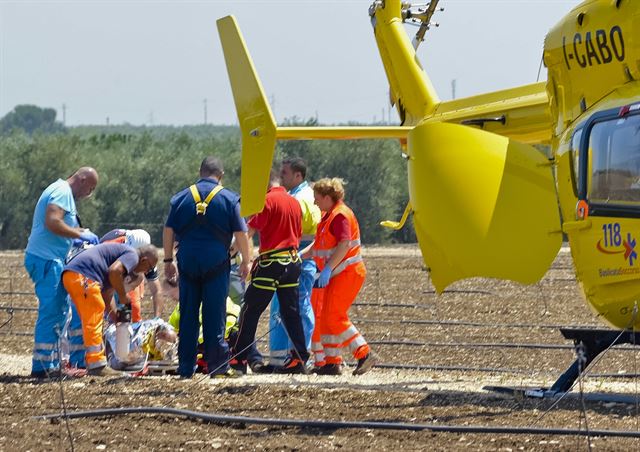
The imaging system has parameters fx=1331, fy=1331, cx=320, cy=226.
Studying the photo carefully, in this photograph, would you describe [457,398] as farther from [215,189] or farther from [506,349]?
[506,349]

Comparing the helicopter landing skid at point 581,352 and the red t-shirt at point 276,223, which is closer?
the helicopter landing skid at point 581,352

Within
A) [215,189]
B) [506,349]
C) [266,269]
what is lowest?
[506,349]

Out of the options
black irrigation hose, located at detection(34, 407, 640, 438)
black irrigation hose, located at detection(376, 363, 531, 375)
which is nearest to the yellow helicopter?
black irrigation hose, located at detection(34, 407, 640, 438)

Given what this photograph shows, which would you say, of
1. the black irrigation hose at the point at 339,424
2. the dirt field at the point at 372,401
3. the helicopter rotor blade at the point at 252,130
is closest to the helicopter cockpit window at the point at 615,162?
the dirt field at the point at 372,401

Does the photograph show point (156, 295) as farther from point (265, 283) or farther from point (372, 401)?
point (372, 401)

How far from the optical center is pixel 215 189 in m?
11.6

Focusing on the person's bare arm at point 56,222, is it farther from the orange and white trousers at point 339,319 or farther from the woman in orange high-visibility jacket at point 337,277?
the orange and white trousers at point 339,319

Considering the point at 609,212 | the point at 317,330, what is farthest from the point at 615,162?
the point at 317,330

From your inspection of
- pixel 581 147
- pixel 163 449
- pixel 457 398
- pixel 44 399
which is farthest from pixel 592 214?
pixel 44 399

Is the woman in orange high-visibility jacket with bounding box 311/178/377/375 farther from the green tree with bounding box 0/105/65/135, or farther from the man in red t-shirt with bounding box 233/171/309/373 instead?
the green tree with bounding box 0/105/65/135

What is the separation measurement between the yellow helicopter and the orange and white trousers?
261 centimetres

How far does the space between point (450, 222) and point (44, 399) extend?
3.45 meters

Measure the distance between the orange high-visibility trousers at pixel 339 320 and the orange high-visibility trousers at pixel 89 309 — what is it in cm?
203

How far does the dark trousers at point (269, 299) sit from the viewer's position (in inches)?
474
